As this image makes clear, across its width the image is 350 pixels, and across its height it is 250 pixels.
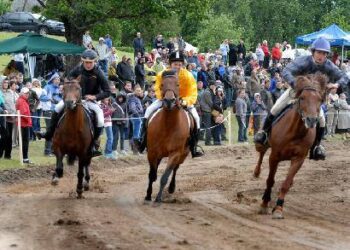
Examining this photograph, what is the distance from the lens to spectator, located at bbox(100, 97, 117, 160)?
24.9 m

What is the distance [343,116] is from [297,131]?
1880 centimetres

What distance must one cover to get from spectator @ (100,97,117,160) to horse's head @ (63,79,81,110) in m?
→ 8.04

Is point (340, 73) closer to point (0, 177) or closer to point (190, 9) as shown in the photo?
point (0, 177)

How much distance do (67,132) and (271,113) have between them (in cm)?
396

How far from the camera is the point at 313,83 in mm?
15016

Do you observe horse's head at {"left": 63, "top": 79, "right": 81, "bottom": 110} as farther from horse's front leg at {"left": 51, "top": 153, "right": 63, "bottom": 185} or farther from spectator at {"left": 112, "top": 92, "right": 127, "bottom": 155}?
spectator at {"left": 112, "top": 92, "right": 127, "bottom": 155}

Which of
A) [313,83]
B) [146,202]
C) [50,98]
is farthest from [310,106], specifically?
[50,98]

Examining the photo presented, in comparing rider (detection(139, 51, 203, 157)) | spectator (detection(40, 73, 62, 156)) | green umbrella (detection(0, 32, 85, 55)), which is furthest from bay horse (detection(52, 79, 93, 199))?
green umbrella (detection(0, 32, 85, 55))

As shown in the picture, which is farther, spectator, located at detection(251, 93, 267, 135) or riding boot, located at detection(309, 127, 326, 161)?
spectator, located at detection(251, 93, 267, 135)

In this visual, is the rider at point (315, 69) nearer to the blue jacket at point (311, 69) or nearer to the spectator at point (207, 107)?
the blue jacket at point (311, 69)

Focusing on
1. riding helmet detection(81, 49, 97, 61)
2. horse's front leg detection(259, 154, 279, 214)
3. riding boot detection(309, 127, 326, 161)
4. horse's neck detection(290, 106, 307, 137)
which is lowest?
horse's front leg detection(259, 154, 279, 214)

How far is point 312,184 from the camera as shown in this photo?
2014cm

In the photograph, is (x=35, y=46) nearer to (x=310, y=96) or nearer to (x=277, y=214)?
(x=310, y=96)

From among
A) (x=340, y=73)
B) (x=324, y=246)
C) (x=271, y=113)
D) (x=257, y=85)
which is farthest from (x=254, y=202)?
(x=257, y=85)
